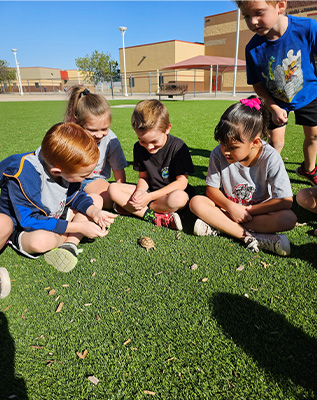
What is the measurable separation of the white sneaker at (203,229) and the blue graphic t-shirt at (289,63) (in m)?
1.80

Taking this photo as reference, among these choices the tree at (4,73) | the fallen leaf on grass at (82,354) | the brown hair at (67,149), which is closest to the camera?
the fallen leaf on grass at (82,354)

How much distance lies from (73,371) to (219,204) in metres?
1.86

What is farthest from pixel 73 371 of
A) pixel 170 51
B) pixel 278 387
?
pixel 170 51

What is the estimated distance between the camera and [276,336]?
159 centimetres

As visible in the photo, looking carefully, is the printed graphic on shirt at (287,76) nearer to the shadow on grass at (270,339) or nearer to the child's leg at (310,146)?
the child's leg at (310,146)

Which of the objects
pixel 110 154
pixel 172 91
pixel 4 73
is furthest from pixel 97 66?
pixel 110 154

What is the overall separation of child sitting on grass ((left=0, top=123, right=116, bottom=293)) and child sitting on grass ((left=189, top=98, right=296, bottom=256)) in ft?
3.31

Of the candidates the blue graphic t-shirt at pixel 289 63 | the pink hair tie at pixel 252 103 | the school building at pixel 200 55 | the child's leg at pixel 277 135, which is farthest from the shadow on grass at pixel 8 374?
the school building at pixel 200 55

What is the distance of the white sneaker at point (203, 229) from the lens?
269cm

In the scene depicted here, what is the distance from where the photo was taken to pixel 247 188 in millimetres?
2721

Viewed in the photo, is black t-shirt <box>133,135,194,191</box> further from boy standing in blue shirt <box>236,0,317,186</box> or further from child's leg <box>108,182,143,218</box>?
boy standing in blue shirt <box>236,0,317,186</box>

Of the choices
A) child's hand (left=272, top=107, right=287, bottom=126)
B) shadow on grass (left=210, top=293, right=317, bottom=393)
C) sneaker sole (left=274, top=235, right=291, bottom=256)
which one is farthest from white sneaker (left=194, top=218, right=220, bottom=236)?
child's hand (left=272, top=107, right=287, bottom=126)

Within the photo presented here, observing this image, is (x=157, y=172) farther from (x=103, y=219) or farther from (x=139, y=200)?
(x=103, y=219)

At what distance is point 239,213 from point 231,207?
9cm
